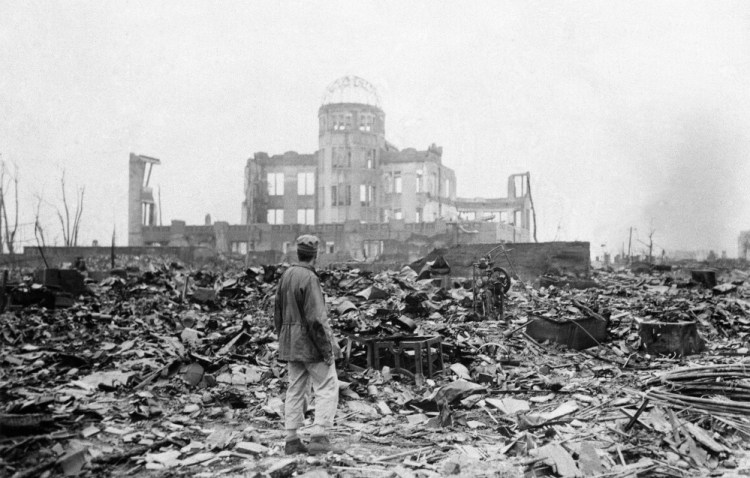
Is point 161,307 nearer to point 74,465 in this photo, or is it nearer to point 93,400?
point 93,400

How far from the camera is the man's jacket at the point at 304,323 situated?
5188 millimetres

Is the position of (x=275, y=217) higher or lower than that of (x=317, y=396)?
higher

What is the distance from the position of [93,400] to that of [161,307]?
301 inches

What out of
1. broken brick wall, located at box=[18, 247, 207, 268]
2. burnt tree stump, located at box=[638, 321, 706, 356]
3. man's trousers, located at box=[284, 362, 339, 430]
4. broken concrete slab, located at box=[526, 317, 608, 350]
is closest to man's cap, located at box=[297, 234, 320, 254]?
man's trousers, located at box=[284, 362, 339, 430]

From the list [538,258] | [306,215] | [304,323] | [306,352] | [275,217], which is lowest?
[306,352]

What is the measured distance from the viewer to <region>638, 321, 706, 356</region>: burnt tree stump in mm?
9328

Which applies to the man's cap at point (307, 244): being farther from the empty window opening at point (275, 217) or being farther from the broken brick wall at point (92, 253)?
the empty window opening at point (275, 217)

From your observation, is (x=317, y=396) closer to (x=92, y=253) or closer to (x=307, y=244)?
(x=307, y=244)

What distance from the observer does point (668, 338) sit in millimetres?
9359

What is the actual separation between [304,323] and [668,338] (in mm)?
6644

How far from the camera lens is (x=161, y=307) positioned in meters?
14.4

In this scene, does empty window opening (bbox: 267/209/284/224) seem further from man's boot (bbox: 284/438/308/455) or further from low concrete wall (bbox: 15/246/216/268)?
man's boot (bbox: 284/438/308/455)

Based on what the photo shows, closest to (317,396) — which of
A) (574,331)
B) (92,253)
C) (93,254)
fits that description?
(574,331)

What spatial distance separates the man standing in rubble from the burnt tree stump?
20.3 feet
